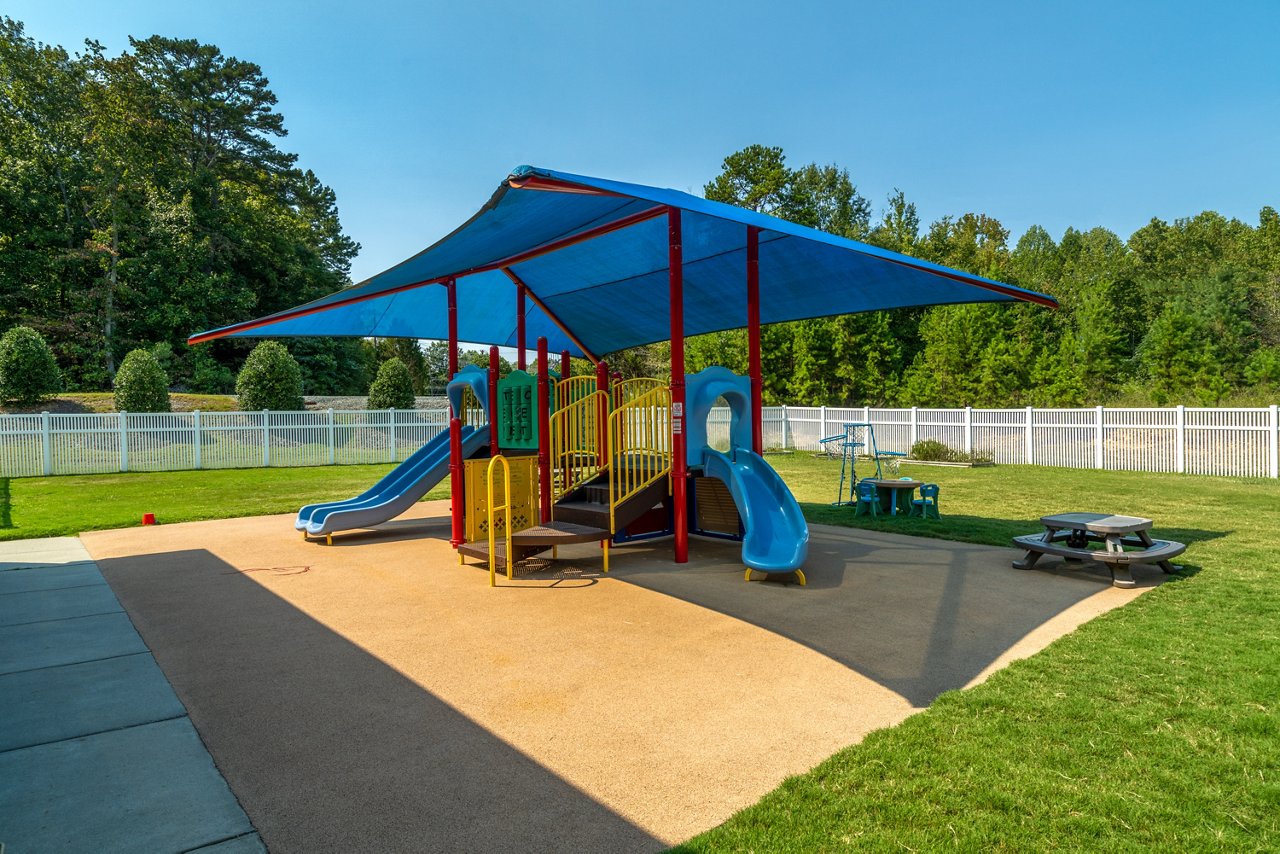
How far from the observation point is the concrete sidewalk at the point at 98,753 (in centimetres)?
281

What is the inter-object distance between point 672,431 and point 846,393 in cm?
2568

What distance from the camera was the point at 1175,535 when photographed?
8.65 m

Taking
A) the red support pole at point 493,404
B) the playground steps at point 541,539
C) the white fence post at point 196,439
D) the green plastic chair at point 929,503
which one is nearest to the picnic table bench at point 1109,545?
Answer: the green plastic chair at point 929,503

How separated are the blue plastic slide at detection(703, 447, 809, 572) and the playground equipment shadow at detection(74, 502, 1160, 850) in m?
0.28

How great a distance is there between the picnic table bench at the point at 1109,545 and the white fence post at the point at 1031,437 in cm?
1259

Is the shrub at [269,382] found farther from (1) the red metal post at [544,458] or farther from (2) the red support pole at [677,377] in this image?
(2) the red support pole at [677,377]

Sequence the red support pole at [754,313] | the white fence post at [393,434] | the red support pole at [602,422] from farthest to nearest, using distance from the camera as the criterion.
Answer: the white fence post at [393,434] < the red support pole at [602,422] < the red support pole at [754,313]

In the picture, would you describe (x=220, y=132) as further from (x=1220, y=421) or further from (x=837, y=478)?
(x=1220, y=421)

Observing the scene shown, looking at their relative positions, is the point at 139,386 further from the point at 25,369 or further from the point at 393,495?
the point at 393,495

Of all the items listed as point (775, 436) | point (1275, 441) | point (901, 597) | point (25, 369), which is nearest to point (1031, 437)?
point (1275, 441)

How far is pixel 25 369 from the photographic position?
21406 mm

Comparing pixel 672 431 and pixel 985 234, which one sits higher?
pixel 985 234

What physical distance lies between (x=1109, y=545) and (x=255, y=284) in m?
40.2

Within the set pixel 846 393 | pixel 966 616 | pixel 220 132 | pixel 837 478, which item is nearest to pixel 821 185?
pixel 846 393
